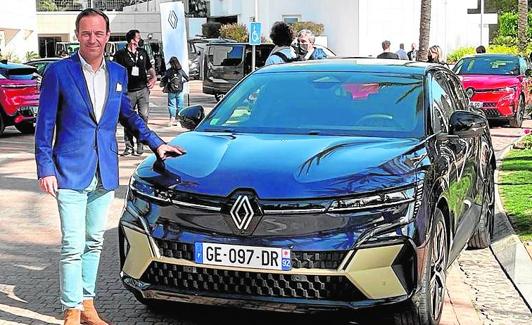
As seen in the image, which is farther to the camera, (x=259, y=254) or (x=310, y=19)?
(x=310, y=19)

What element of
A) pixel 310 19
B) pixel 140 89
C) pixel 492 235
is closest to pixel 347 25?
pixel 310 19

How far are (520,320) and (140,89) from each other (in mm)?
8896

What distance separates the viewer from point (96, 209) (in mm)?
5027

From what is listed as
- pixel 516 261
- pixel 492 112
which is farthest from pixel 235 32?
pixel 516 261

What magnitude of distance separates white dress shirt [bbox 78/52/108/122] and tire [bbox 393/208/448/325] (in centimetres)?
206

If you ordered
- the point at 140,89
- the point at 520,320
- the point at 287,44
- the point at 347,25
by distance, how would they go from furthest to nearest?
1. the point at 347,25
2. the point at 140,89
3. the point at 287,44
4. the point at 520,320

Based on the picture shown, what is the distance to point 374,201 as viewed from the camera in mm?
4484

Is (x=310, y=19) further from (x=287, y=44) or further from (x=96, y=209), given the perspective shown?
(x=96, y=209)

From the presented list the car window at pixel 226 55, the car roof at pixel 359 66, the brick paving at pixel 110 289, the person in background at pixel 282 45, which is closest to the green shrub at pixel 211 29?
the car window at pixel 226 55

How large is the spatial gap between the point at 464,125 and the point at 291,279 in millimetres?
1996

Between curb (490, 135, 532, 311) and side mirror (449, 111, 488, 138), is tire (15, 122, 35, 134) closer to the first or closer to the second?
curb (490, 135, 532, 311)

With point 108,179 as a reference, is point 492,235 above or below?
below

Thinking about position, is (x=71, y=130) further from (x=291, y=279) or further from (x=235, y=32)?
(x=235, y=32)

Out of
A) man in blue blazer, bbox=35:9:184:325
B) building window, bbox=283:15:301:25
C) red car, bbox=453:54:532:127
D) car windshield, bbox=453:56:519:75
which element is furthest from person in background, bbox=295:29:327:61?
building window, bbox=283:15:301:25
